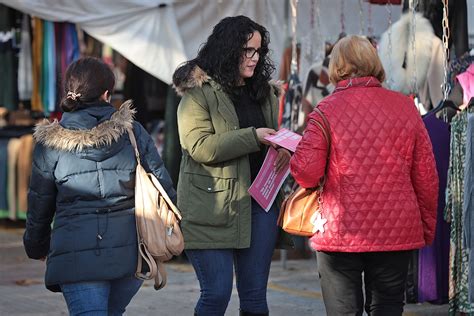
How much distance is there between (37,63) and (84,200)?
6237mm

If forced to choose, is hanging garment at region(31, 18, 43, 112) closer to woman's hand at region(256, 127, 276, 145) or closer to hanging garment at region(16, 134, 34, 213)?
Answer: hanging garment at region(16, 134, 34, 213)

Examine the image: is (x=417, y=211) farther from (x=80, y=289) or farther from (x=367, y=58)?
(x=80, y=289)

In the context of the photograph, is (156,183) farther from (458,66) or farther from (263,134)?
(458,66)

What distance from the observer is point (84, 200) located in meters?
4.73

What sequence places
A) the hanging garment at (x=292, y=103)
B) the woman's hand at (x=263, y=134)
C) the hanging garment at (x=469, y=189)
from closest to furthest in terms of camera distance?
the woman's hand at (x=263, y=134) → the hanging garment at (x=469, y=189) → the hanging garment at (x=292, y=103)

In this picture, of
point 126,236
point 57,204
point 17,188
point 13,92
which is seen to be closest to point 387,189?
point 126,236

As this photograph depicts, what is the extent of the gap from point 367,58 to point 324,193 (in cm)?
67

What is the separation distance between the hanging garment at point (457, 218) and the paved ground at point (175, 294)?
1.04 m

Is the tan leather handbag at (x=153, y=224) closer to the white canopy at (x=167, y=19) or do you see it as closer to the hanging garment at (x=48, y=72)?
the white canopy at (x=167, y=19)

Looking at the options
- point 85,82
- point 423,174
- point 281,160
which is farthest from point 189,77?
point 423,174

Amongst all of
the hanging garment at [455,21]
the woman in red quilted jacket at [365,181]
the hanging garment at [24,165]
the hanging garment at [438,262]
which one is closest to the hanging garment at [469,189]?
the hanging garment at [438,262]

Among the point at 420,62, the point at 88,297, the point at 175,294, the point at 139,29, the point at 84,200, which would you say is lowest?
the point at 175,294

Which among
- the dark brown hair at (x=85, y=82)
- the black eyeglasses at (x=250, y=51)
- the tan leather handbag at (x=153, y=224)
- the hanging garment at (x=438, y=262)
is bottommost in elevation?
the hanging garment at (x=438, y=262)

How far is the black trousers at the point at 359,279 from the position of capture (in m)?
4.93
